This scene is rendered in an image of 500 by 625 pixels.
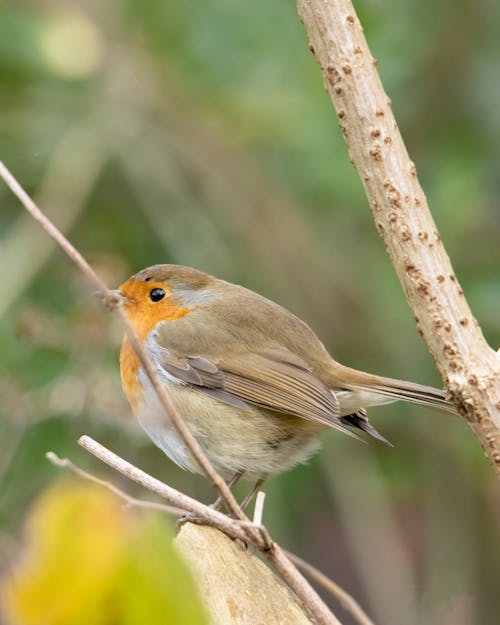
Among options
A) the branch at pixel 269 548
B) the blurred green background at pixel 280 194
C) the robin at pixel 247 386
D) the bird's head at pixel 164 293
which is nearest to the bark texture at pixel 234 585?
the branch at pixel 269 548

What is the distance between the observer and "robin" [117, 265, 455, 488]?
267 centimetres

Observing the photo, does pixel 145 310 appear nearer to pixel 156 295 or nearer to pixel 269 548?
pixel 156 295

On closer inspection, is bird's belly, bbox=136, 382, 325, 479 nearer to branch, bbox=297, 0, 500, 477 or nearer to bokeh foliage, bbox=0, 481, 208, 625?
branch, bbox=297, 0, 500, 477

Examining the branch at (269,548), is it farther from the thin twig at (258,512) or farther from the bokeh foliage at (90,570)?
the bokeh foliage at (90,570)

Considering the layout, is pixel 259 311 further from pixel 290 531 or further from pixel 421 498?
pixel 421 498

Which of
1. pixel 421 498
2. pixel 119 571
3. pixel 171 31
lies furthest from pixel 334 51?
pixel 421 498

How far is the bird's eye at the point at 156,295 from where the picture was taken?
3.09 metres

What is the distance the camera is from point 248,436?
2.74m

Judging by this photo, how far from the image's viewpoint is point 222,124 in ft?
15.3

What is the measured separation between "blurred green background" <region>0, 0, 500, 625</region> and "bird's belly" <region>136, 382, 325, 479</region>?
101 cm

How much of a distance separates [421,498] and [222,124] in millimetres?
2077

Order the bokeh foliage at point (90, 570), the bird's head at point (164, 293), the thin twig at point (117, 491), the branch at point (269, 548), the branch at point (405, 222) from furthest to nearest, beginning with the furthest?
the bird's head at point (164, 293) → the branch at point (405, 222) → the branch at point (269, 548) → the thin twig at point (117, 491) → the bokeh foliage at point (90, 570)

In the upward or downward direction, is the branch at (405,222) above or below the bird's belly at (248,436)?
above

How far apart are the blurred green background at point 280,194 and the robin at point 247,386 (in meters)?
0.87
